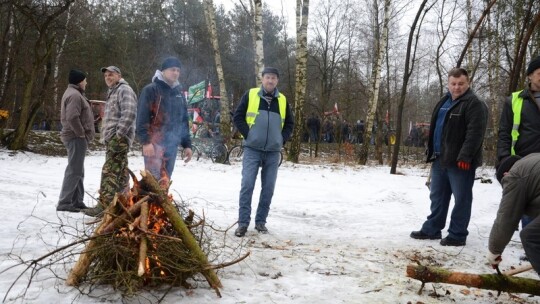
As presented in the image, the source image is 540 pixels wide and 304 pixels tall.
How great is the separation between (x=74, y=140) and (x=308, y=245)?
359 centimetres

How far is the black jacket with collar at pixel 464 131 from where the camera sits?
485 cm

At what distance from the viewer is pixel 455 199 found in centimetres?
498

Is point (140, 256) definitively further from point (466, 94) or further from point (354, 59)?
point (354, 59)

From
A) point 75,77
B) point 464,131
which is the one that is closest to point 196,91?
point 75,77

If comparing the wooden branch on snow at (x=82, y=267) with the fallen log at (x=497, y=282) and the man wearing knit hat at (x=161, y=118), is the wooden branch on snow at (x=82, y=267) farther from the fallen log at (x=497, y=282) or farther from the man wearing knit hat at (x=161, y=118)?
the fallen log at (x=497, y=282)

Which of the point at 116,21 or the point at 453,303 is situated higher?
the point at 116,21

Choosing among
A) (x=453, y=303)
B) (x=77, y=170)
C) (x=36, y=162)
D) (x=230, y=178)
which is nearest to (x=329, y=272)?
(x=453, y=303)

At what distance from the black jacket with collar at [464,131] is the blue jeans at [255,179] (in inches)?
82.3

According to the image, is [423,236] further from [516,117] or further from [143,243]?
[143,243]

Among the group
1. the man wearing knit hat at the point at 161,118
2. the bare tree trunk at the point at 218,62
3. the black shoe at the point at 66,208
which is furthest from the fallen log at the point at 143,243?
the bare tree trunk at the point at 218,62

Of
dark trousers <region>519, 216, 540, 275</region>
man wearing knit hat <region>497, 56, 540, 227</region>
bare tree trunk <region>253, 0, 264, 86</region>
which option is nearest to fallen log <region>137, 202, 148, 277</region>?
dark trousers <region>519, 216, 540, 275</region>

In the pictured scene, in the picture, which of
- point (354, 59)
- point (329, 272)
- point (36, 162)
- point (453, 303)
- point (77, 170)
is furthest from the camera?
point (354, 59)

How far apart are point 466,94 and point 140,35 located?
13.6 m

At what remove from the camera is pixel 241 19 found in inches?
1103
